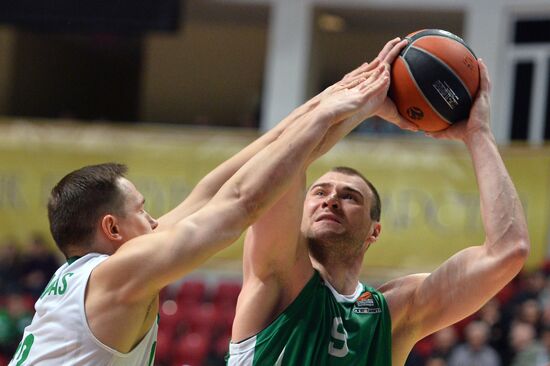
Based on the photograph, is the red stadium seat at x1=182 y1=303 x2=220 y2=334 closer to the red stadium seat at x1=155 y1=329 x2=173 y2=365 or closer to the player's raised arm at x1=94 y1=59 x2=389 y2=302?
the red stadium seat at x1=155 y1=329 x2=173 y2=365

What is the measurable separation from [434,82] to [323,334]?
3.91 ft

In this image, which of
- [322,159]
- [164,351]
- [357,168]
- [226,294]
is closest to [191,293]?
[226,294]

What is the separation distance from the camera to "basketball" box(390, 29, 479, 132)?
14.6 ft

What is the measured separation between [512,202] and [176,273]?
1.67 metres

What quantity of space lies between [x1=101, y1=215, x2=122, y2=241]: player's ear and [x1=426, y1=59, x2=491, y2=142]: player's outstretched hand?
1.63 meters

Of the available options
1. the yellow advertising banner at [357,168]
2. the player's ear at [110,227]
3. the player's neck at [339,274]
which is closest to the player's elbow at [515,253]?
the player's neck at [339,274]

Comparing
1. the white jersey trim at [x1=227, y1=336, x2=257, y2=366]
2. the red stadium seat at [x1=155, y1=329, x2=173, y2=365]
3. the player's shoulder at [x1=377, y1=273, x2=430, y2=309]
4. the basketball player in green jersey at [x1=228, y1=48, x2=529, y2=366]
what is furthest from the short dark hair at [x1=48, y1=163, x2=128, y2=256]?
the red stadium seat at [x1=155, y1=329, x2=173, y2=365]

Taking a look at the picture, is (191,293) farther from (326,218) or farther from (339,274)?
(326,218)

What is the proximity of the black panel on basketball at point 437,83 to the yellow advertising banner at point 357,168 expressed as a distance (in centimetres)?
918

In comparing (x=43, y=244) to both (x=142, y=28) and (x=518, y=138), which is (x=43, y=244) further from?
(x=518, y=138)

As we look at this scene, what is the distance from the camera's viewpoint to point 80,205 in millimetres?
3756

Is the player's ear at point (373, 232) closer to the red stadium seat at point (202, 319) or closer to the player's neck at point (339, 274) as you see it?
the player's neck at point (339, 274)

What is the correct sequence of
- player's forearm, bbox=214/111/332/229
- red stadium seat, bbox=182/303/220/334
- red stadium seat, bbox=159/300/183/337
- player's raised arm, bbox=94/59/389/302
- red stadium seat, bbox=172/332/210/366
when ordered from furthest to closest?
1. red stadium seat, bbox=159/300/183/337
2. red stadium seat, bbox=182/303/220/334
3. red stadium seat, bbox=172/332/210/366
4. player's forearm, bbox=214/111/332/229
5. player's raised arm, bbox=94/59/389/302

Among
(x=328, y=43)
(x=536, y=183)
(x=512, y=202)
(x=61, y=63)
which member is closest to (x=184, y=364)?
(x=536, y=183)
